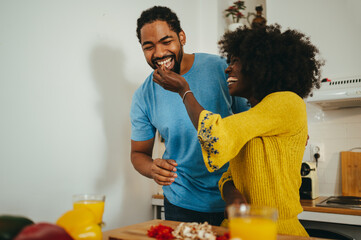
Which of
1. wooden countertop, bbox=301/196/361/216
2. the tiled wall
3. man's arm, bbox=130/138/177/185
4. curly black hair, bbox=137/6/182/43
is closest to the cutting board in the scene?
the tiled wall

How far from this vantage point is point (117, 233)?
2.80 ft

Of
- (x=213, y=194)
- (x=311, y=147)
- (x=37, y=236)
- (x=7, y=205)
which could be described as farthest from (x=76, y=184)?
(x=311, y=147)

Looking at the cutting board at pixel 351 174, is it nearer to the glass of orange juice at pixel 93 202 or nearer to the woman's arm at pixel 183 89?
the woman's arm at pixel 183 89

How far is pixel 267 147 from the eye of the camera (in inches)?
34.4

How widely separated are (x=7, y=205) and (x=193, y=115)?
3.04 ft

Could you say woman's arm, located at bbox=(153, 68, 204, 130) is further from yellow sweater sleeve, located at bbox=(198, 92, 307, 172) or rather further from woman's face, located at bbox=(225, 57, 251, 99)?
woman's face, located at bbox=(225, 57, 251, 99)

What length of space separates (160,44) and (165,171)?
58 cm

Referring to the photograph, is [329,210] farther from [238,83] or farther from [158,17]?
[158,17]

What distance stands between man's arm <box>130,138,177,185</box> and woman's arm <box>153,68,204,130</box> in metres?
0.22

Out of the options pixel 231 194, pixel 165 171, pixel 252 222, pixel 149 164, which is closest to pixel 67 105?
pixel 149 164

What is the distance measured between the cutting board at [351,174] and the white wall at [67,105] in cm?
144

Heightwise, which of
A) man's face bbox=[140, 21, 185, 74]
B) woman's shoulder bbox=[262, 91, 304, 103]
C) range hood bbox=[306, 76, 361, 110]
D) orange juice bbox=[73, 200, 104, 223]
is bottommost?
orange juice bbox=[73, 200, 104, 223]

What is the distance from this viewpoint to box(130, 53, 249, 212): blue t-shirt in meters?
1.28

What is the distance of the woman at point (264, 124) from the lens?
806 millimetres
